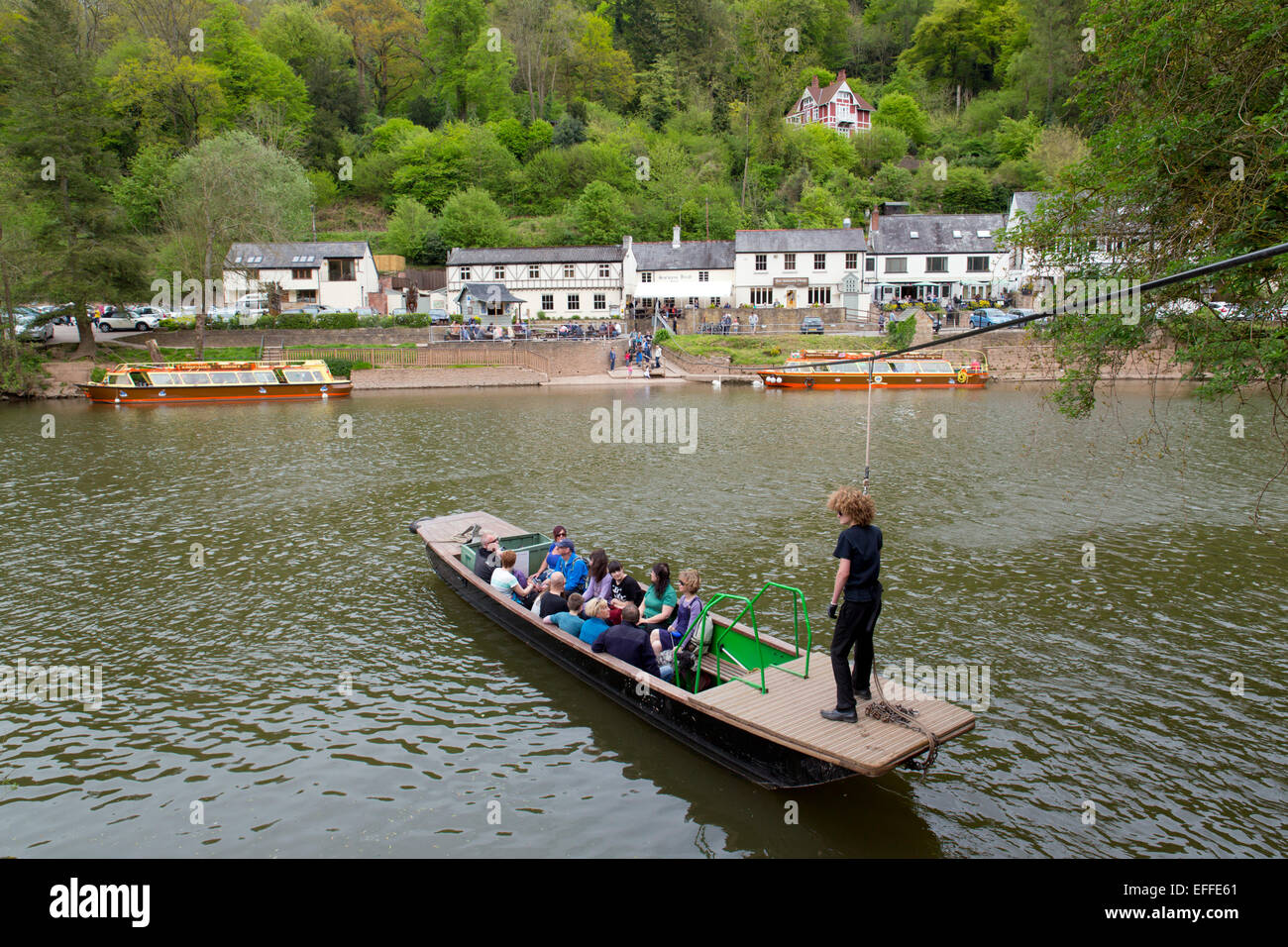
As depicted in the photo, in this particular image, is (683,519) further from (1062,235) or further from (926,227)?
(926,227)

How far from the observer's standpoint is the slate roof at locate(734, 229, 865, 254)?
66500 mm

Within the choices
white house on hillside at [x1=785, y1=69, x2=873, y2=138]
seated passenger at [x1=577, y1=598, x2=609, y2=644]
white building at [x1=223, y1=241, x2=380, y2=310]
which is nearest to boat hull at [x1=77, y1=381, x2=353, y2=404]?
white building at [x1=223, y1=241, x2=380, y2=310]

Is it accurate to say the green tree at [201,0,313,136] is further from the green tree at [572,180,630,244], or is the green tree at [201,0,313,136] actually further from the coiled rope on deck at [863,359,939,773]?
the coiled rope on deck at [863,359,939,773]

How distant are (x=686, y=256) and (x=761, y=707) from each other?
6337 cm

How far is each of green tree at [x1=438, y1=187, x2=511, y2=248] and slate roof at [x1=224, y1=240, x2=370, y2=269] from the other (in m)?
12.1

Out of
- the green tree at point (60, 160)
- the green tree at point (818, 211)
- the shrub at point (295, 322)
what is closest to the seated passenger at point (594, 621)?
the green tree at point (60, 160)

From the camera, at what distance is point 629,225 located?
254 ft

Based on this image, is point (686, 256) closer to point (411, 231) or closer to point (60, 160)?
point (411, 231)

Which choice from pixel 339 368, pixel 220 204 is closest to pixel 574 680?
pixel 339 368

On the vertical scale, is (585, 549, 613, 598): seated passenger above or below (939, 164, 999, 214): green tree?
below

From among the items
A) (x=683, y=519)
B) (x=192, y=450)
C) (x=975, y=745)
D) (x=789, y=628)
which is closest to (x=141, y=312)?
(x=192, y=450)

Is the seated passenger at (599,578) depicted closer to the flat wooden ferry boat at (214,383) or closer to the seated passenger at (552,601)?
the seated passenger at (552,601)

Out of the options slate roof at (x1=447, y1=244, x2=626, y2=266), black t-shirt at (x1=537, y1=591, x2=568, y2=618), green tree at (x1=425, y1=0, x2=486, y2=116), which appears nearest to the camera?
black t-shirt at (x1=537, y1=591, x2=568, y2=618)

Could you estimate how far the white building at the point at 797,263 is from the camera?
6662 cm
